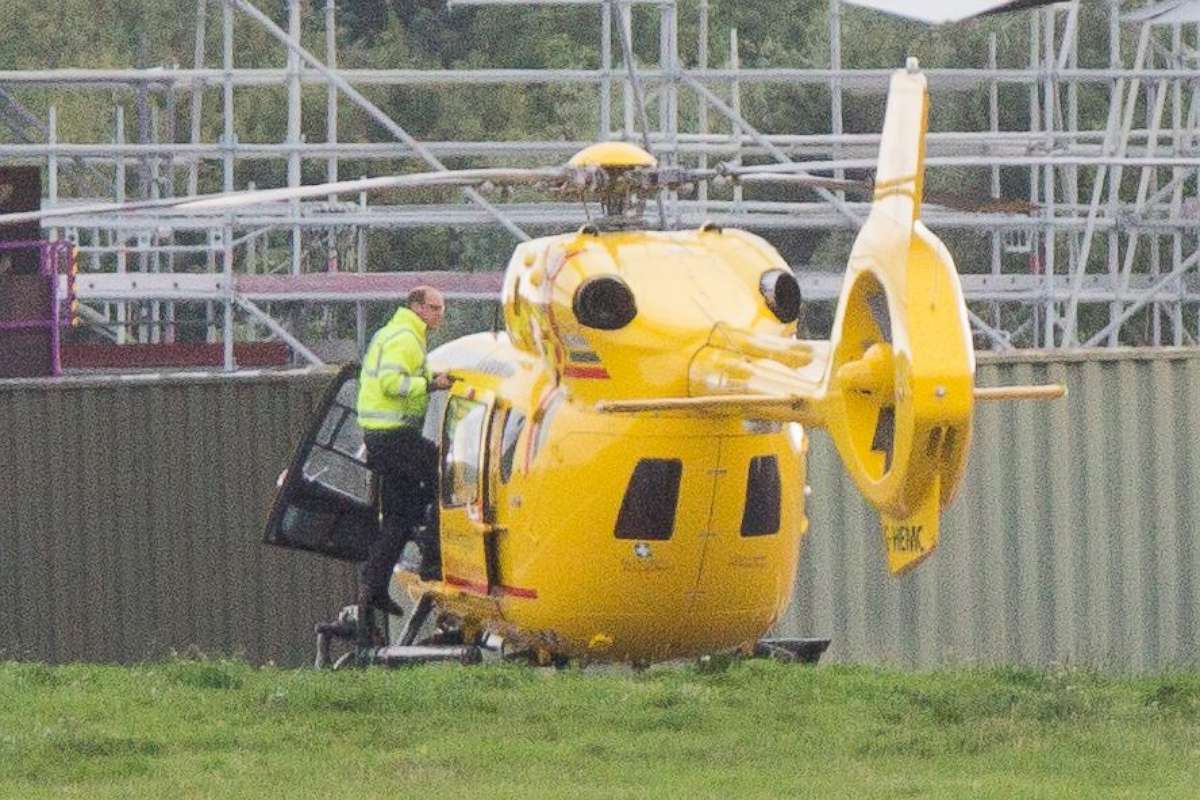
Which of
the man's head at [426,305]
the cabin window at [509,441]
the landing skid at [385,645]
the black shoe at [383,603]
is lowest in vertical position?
Result: the landing skid at [385,645]

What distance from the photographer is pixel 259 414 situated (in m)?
20.5

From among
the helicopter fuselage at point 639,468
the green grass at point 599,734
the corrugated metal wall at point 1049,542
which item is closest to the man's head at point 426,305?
the helicopter fuselage at point 639,468

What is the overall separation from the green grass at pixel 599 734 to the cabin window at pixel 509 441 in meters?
1.31

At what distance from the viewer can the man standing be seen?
16.5 metres

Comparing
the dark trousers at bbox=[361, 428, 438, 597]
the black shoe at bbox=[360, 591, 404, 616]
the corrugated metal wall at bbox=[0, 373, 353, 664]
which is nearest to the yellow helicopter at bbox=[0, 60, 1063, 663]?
the dark trousers at bbox=[361, 428, 438, 597]

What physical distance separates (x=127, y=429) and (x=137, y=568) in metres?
0.94

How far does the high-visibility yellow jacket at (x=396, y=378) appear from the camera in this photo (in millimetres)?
16516

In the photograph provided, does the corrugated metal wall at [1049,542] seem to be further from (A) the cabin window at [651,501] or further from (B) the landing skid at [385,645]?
(A) the cabin window at [651,501]

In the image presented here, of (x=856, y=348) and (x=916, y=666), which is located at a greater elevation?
(x=856, y=348)

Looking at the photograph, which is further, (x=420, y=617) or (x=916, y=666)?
(x=916, y=666)

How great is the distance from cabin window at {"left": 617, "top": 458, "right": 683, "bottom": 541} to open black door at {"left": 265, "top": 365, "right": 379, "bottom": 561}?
10.2 feet

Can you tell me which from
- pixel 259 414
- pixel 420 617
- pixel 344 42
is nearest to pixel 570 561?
pixel 420 617

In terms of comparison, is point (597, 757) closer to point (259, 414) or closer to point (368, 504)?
point (368, 504)

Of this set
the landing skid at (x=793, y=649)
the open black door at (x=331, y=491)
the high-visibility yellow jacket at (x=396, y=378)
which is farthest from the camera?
the open black door at (x=331, y=491)
